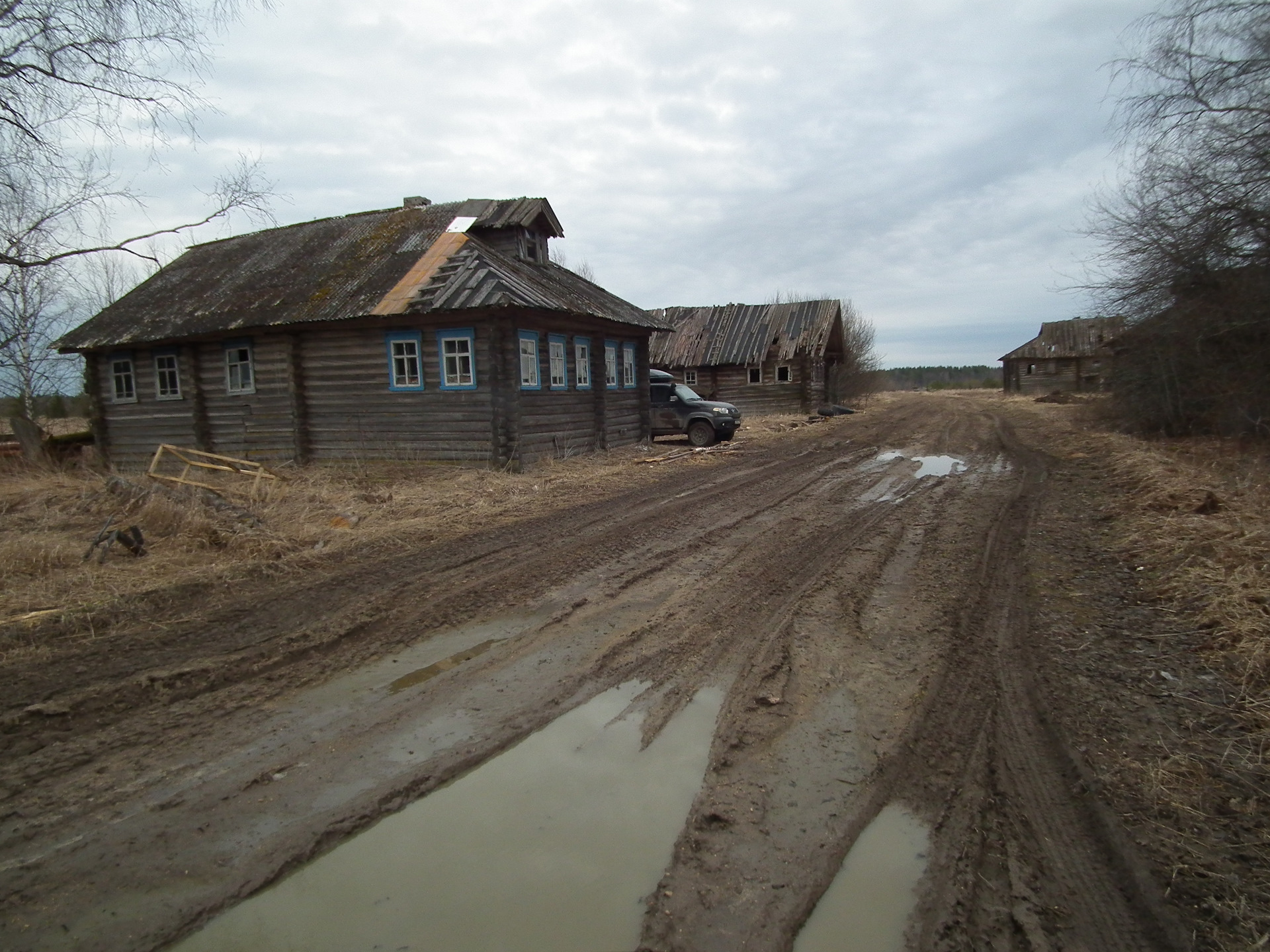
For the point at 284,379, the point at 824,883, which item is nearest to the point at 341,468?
the point at 284,379

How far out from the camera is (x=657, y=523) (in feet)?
29.5

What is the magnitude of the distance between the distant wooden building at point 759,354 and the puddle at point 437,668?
28397 millimetres

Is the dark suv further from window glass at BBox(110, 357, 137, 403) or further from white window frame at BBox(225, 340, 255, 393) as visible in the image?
window glass at BBox(110, 357, 137, 403)

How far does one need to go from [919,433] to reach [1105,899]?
20679 millimetres

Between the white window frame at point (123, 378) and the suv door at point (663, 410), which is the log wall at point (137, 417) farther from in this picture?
the suv door at point (663, 410)

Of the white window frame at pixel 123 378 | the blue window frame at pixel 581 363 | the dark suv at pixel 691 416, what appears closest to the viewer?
the blue window frame at pixel 581 363

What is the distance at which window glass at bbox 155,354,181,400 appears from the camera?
17.5 m

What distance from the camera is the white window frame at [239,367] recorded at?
16.1 metres

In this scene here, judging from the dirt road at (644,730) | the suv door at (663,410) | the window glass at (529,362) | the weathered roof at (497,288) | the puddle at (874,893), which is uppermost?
the weathered roof at (497,288)

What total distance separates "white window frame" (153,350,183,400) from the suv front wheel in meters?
13.3

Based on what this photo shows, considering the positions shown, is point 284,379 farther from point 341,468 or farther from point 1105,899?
point 1105,899

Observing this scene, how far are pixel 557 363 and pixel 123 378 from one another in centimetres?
1209

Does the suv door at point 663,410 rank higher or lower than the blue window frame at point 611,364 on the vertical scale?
lower

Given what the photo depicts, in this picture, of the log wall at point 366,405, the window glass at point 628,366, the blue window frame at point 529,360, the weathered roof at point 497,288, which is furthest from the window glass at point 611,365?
the blue window frame at point 529,360
